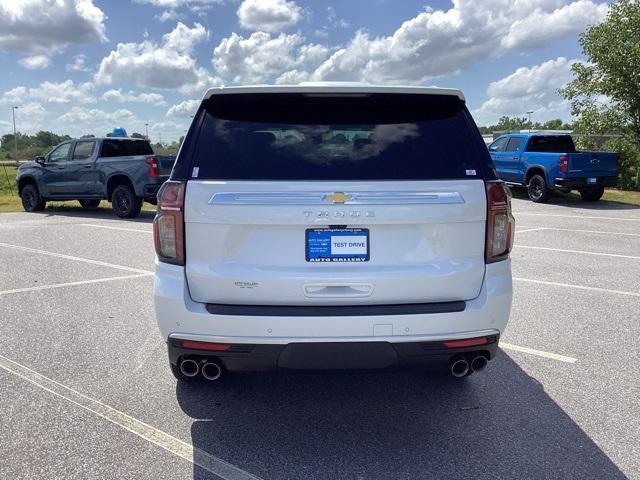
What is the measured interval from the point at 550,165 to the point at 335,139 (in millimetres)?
14725

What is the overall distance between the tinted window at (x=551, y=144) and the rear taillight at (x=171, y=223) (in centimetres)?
1601

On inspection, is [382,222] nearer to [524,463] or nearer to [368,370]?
[368,370]

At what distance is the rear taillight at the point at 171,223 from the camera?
3006mm

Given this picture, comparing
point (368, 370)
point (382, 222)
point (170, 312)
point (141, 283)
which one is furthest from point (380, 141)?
point (141, 283)

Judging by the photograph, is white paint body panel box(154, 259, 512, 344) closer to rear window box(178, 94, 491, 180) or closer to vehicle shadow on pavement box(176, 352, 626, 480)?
vehicle shadow on pavement box(176, 352, 626, 480)

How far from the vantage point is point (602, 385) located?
395 cm

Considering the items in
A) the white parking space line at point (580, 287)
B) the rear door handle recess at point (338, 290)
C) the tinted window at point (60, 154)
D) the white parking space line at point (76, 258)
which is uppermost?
the tinted window at point (60, 154)

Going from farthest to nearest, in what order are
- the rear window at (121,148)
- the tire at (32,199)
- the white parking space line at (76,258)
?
1. the tire at (32,199)
2. the rear window at (121,148)
3. the white parking space line at (76,258)

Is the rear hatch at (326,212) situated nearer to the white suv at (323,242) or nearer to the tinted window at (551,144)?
the white suv at (323,242)

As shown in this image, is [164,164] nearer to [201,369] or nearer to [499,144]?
[499,144]

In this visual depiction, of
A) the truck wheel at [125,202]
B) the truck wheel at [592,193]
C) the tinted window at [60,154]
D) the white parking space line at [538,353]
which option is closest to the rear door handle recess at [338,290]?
the white parking space line at [538,353]

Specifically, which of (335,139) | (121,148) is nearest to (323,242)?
(335,139)

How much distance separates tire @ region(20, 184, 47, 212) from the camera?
1620cm

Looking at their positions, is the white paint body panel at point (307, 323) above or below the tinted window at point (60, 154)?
below
